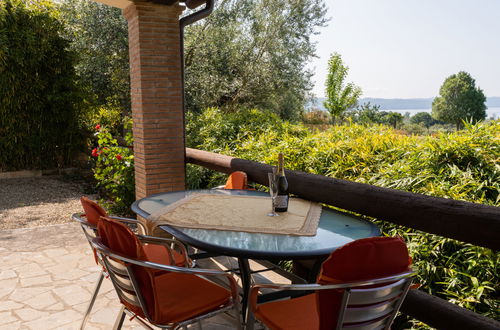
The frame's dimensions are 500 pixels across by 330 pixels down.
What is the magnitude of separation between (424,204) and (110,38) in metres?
8.27

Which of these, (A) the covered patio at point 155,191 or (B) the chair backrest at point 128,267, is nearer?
(B) the chair backrest at point 128,267

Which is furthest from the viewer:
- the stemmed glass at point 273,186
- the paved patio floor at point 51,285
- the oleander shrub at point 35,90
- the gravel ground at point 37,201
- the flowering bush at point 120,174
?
the oleander shrub at point 35,90

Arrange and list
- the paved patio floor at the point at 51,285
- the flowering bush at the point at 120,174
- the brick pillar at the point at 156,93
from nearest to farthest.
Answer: the paved patio floor at the point at 51,285 → the brick pillar at the point at 156,93 → the flowering bush at the point at 120,174

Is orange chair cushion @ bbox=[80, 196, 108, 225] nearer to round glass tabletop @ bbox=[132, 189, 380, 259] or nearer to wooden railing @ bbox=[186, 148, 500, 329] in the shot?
round glass tabletop @ bbox=[132, 189, 380, 259]

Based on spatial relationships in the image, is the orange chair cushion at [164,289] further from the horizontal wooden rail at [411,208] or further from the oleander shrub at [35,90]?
the oleander shrub at [35,90]

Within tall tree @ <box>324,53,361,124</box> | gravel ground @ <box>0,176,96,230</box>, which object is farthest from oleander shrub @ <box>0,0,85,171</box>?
tall tree @ <box>324,53,361,124</box>

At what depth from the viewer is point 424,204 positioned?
187cm

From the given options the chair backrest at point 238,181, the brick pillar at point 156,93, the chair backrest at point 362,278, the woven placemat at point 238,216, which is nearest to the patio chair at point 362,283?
the chair backrest at point 362,278

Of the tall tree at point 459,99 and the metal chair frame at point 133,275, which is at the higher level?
the tall tree at point 459,99

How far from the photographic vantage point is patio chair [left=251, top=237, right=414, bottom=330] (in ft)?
4.29

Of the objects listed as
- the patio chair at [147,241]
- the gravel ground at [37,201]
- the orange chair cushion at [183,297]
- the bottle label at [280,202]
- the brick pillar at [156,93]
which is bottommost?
the gravel ground at [37,201]

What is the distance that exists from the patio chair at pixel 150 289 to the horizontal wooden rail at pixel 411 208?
0.93 metres

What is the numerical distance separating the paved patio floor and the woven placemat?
89cm

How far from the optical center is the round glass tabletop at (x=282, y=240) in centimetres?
163
